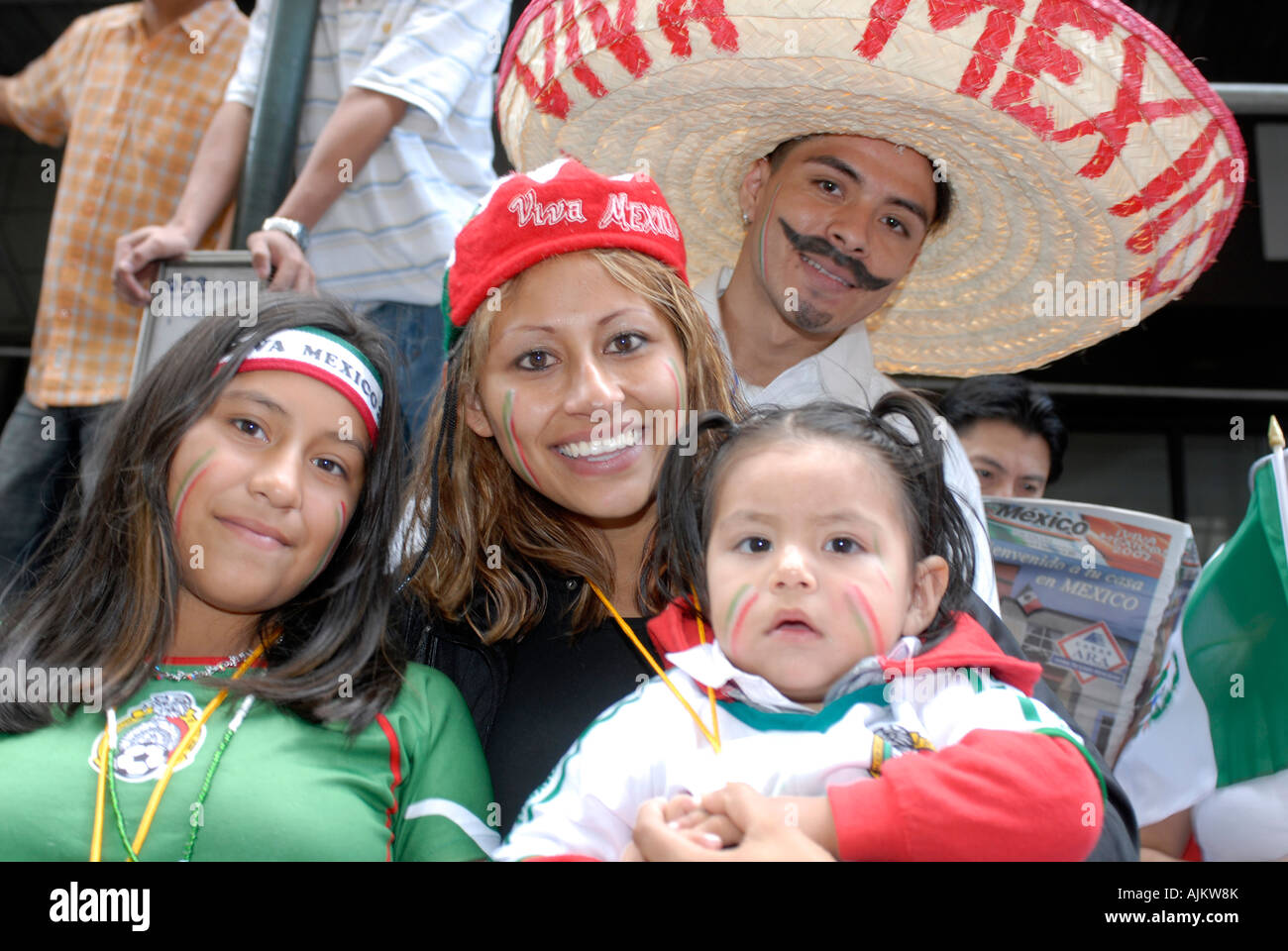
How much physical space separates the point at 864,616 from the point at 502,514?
0.76 metres

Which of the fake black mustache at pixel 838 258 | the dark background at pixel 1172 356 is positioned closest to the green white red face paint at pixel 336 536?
the fake black mustache at pixel 838 258

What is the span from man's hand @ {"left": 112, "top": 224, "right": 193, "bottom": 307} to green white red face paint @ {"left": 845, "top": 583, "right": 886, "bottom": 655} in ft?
5.32

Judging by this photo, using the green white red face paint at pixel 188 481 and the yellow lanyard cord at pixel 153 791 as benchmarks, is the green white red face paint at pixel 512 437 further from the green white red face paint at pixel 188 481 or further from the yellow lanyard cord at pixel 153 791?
the yellow lanyard cord at pixel 153 791

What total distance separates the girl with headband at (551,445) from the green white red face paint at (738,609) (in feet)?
1.12

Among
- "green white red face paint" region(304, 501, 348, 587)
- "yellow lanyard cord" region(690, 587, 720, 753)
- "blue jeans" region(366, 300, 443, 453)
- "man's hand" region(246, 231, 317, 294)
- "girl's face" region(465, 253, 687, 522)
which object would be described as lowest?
"yellow lanyard cord" region(690, 587, 720, 753)

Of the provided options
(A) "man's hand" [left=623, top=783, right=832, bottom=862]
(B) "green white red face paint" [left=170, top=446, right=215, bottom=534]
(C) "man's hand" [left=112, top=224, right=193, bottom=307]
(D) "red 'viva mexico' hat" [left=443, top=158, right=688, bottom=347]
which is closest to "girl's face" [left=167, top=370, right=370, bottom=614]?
(B) "green white red face paint" [left=170, top=446, right=215, bottom=534]

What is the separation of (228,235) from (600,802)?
195cm

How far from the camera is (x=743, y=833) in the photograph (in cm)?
124

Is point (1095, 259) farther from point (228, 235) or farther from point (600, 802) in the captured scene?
point (228, 235)

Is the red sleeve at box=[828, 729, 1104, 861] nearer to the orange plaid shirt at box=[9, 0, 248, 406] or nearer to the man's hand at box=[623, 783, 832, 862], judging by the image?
the man's hand at box=[623, 783, 832, 862]

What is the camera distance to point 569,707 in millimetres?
1748

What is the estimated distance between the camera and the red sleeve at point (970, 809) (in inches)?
47.1

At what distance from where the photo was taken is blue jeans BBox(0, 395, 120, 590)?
2.60m

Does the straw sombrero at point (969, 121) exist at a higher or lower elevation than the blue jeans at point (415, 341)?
higher
